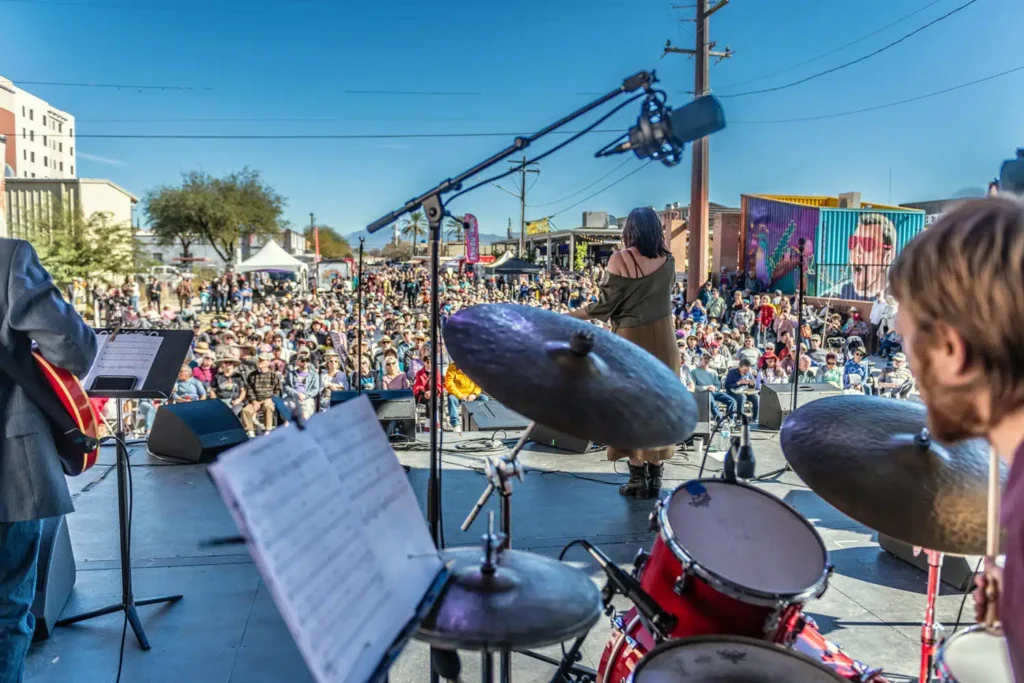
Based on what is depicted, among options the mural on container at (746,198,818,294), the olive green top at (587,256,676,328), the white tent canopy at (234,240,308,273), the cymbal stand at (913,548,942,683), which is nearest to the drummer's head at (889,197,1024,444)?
the cymbal stand at (913,548,942,683)

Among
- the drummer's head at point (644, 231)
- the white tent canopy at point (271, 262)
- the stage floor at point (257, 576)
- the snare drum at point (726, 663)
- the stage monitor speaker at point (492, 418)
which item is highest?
the white tent canopy at point (271, 262)

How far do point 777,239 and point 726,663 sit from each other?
21.8 metres

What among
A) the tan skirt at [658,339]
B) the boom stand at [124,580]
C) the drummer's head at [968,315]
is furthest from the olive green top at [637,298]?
the drummer's head at [968,315]

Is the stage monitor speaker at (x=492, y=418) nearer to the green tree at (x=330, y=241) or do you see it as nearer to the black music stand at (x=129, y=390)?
the black music stand at (x=129, y=390)

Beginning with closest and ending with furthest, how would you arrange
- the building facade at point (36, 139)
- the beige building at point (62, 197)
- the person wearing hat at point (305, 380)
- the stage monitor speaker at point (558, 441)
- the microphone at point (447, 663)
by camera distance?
the microphone at point (447, 663)
the stage monitor speaker at point (558, 441)
the person wearing hat at point (305, 380)
the beige building at point (62, 197)
the building facade at point (36, 139)

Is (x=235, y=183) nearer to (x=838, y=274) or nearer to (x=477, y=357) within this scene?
(x=838, y=274)

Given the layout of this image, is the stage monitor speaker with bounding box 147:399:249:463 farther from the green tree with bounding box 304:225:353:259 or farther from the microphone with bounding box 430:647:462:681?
the green tree with bounding box 304:225:353:259

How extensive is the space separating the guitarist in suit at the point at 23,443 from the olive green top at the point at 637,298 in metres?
2.55

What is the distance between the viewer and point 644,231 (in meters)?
3.88

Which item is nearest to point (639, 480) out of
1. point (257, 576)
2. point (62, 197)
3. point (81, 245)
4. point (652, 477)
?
point (652, 477)

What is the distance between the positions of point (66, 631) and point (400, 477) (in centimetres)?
224

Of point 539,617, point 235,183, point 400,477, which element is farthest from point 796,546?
point 235,183

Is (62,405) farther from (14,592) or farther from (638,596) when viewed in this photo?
(638,596)

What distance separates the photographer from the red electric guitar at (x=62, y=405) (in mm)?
2074
